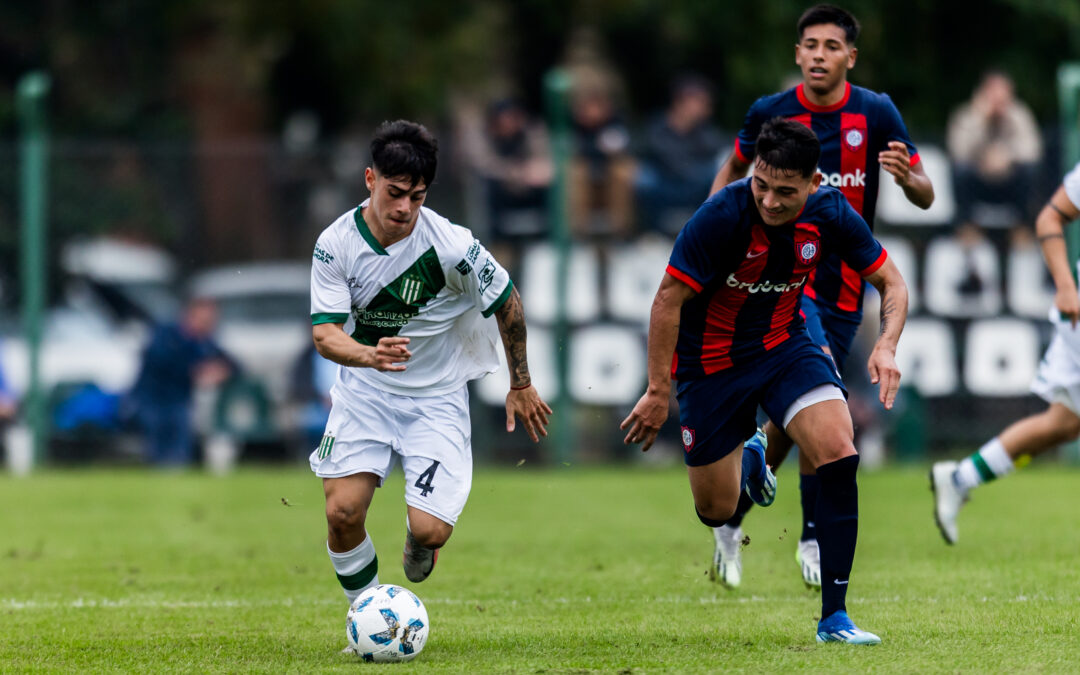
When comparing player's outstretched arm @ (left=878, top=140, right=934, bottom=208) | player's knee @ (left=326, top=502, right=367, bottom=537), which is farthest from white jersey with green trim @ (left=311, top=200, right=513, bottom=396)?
player's outstretched arm @ (left=878, top=140, right=934, bottom=208)

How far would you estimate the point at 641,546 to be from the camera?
999cm

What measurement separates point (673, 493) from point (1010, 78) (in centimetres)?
961

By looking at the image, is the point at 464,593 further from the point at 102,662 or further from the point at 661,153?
the point at 661,153

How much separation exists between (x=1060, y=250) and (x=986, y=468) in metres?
1.42

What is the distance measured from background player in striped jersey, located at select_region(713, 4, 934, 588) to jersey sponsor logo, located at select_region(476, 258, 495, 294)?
1.56 metres

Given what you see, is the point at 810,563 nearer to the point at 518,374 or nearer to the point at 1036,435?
the point at 518,374

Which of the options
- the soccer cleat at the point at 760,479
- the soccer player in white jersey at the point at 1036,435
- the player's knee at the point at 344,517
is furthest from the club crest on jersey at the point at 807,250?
the soccer player in white jersey at the point at 1036,435

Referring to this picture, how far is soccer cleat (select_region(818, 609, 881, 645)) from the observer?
6234 mm

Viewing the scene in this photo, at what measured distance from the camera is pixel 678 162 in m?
15.3

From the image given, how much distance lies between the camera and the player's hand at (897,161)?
7.29m

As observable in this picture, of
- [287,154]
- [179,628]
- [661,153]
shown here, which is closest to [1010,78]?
[661,153]

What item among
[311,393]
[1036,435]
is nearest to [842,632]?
[1036,435]

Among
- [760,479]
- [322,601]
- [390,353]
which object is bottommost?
[322,601]

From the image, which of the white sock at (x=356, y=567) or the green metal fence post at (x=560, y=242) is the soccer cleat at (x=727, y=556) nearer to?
the white sock at (x=356, y=567)
